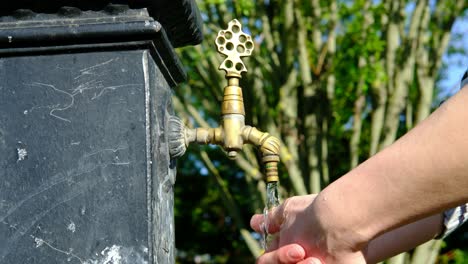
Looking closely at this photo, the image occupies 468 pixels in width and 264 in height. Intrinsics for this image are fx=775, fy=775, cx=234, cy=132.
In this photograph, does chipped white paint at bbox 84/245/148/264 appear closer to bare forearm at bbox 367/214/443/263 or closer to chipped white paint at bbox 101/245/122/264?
chipped white paint at bbox 101/245/122/264

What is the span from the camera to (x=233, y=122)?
6.35 ft

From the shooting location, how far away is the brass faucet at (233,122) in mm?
1926

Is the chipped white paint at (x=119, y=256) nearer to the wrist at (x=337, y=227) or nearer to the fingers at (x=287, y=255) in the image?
the fingers at (x=287, y=255)

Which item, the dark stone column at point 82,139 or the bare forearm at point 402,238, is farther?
the bare forearm at point 402,238

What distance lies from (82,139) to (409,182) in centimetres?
78

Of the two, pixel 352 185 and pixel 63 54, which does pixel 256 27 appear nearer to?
pixel 63 54

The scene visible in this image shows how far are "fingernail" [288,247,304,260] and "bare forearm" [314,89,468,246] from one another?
13cm

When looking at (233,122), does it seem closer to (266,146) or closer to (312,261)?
(266,146)

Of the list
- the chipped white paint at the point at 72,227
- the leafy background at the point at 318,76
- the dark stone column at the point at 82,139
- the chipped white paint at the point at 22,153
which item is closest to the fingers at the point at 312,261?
the dark stone column at the point at 82,139

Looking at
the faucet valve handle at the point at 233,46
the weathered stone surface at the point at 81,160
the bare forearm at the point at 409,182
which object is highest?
the faucet valve handle at the point at 233,46

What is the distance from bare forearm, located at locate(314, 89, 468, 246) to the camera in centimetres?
113

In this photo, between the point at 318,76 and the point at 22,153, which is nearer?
the point at 22,153

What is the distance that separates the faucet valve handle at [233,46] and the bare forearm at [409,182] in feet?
2.35

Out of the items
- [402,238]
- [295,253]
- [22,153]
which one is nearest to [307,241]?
[295,253]
